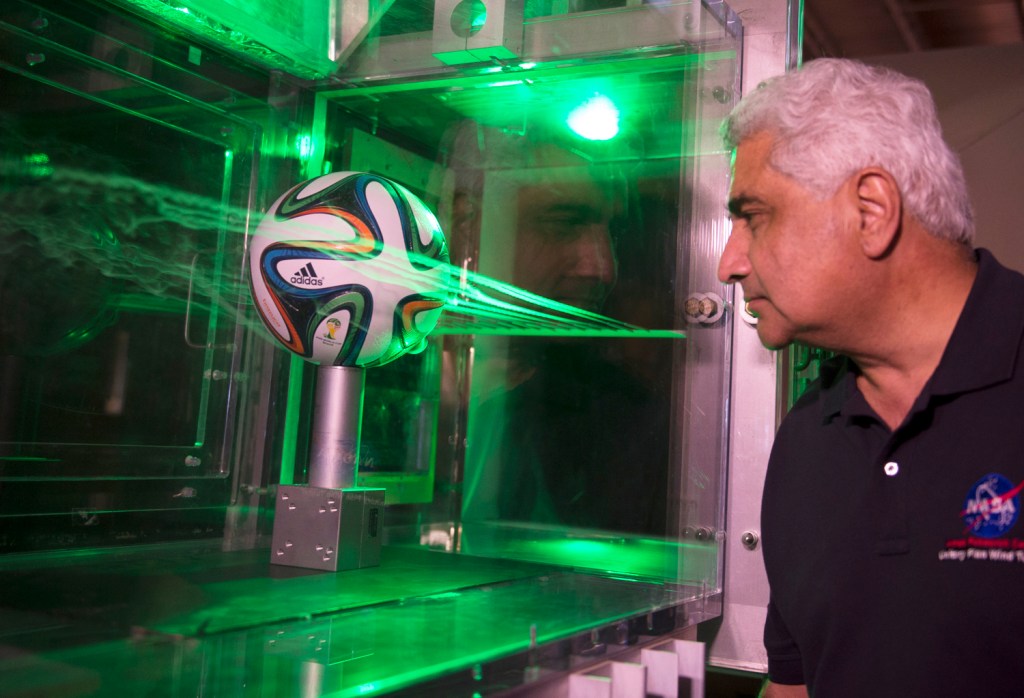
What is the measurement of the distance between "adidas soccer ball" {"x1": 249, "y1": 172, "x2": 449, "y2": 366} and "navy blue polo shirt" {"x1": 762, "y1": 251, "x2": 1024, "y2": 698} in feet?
2.61

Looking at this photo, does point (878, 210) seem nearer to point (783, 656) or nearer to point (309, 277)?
point (783, 656)

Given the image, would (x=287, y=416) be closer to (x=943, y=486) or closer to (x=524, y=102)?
(x=524, y=102)

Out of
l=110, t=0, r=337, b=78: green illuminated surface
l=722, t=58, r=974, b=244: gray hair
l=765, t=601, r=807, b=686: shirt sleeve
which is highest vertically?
l=110, t=0, r=337, b=78: green illuminated surface

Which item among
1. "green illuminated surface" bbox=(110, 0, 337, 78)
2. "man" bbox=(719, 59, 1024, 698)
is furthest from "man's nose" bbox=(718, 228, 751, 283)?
"green illuminated surface" bbox=(110, 0, 337, 78)

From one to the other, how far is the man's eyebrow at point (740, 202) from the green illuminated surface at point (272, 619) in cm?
62

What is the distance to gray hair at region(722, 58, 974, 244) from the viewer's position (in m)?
1.12

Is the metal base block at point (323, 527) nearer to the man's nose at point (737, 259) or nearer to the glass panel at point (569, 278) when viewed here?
the glass panel at point (569, 278)

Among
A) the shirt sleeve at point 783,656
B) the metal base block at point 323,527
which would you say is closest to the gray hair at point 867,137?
the shirt sleeve at point 783,656

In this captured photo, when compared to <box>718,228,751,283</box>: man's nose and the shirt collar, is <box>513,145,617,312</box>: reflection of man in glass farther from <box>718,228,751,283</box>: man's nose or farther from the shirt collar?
the shirt collar

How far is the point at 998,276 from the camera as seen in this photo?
1.11 meters

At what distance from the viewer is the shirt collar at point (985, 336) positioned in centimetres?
105

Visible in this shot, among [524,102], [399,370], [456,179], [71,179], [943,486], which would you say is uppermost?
[524,102]

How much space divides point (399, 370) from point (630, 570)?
26.9 inches

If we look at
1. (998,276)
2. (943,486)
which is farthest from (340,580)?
(998,276)
